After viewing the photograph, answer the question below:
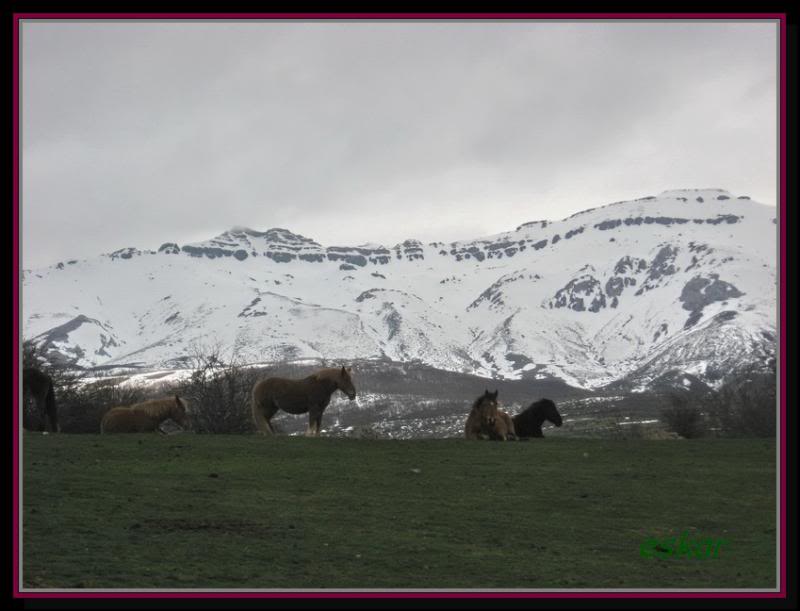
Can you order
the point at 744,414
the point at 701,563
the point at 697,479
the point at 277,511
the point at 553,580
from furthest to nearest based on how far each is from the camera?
the point at 744,414 < the point at 697,479 < the point at 277,511 < the point at 701,563 < the point at 553,580

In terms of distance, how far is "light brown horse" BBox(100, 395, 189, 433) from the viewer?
Result: 3142 cm

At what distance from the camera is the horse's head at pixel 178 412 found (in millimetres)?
32188

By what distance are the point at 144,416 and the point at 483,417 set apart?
1010 centimetres

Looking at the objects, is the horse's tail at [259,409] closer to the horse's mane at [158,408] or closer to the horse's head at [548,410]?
the horse's mane at [158,408]

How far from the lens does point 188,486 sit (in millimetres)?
21297

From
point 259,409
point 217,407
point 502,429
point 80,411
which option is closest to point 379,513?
point 259,409

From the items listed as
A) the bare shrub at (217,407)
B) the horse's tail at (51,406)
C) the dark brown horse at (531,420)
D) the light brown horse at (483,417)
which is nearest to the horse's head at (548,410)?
the dark brown horse at (531,420)

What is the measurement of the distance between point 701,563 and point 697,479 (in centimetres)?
868

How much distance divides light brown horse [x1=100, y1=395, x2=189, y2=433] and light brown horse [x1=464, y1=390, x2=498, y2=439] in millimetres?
8802

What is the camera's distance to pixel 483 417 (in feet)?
103

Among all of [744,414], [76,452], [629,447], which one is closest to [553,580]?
[76,452]

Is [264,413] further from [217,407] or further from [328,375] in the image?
[217,407]

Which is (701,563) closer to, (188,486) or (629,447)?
(188,486)
